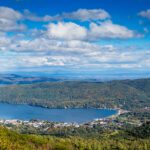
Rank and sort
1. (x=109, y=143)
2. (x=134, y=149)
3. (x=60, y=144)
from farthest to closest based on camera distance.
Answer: (x=109, y=143)
(x=134, y=149)
(x=60, y=144)

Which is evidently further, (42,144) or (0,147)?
(42,144)

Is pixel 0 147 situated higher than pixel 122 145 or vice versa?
pixel 0 147

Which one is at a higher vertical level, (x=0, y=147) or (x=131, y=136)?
(x=0, y=147)

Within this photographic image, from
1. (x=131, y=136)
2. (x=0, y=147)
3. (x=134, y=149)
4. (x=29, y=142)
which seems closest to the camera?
(x=0, y=147)

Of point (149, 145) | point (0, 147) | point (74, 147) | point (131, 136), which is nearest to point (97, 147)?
point (74, 147)

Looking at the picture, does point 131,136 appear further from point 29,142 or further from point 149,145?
point 29,142

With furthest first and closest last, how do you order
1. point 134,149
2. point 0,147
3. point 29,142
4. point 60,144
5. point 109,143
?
point 109,143, point 134,149, point 60,144, point 29,142, point 0,147

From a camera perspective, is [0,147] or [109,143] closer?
[0,147]

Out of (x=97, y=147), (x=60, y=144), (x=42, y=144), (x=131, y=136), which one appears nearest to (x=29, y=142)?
(x=42, y=144)

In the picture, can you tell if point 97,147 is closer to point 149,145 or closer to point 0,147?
point 149,145
